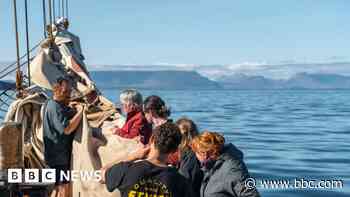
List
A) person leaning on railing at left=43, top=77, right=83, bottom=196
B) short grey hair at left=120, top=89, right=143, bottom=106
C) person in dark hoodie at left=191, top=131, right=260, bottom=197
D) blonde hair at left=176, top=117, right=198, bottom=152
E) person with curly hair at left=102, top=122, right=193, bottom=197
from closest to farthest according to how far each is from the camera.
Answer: person with curly hair at left=102, top=122, right=193, bottom=197
person in dark hoodie at left=191, top=131, right=260, bottom=197
blonde hair at left=176, top=117, right=198, bottom=152
person leaning on railing at left=43, top=77, right=83, bottom=196
short grey hair at left=120, top=89, right=143, bottom=106

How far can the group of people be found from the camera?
3.50 m

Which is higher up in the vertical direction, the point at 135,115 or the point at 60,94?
the point at 60,94

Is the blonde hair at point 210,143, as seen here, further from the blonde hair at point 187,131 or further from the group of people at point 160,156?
the blonde hair at point 187,131

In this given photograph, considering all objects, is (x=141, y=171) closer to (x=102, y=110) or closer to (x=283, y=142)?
(x=102, y=110)

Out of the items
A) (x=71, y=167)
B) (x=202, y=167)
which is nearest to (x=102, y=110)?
(x=71, y=167)

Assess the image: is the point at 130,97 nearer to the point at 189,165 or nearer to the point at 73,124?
the point at 73,124

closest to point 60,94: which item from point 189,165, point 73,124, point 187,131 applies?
point 73,124

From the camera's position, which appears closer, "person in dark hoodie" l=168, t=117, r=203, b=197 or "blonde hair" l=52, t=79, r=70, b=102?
"person in dark hoodie" l=168, t=117, r=203, b=197

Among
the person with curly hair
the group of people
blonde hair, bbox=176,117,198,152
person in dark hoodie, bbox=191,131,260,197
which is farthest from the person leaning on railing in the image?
the person with curly hair

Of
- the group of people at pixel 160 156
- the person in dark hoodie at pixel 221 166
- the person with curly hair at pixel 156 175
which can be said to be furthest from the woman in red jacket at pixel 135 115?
the person with curly hair at pixel 156 175

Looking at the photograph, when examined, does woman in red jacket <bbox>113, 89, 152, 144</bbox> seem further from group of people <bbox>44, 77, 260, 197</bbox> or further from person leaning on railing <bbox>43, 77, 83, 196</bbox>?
person leaning on railing <bbox>43, 77, 83, 196</bbox>

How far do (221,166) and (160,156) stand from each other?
2.73 ft

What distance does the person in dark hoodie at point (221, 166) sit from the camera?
13.6 ft

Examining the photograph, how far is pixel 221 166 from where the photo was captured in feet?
13.9
